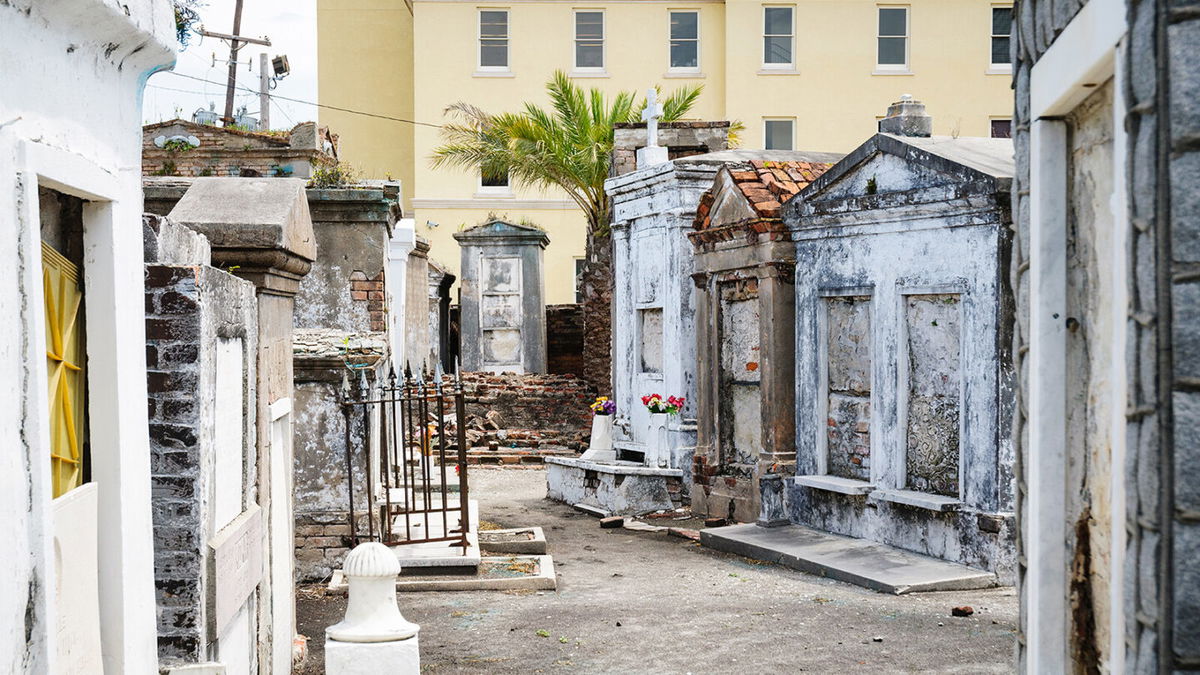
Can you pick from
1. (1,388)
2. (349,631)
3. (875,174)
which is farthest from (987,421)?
(1,388)

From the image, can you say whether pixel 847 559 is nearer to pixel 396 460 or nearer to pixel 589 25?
pixel 396 460

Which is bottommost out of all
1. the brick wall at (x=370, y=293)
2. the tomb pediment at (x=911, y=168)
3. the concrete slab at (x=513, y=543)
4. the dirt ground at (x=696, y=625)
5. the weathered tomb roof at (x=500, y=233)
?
the dirt ground at (x=696, y=625)

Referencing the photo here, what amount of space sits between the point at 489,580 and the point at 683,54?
2443cm

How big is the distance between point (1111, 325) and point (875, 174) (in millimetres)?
7760

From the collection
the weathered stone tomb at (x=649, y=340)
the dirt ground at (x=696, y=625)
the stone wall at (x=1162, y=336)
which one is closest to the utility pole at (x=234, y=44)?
the weathered stone tomb at (x=649, y=340)

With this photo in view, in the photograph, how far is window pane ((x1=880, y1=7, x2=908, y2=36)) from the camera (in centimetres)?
3178

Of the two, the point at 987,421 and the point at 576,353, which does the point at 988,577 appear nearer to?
the point at 987,421

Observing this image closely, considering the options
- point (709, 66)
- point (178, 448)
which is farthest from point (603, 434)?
point (709, 66)

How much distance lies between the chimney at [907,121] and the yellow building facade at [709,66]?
18857 millimetres

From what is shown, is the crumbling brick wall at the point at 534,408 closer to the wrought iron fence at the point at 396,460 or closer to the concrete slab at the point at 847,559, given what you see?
the wrought iron fence at the point at 396,460

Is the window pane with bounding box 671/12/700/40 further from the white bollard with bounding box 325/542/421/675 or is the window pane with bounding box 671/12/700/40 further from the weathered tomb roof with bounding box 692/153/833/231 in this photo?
the white bollard with bounding box 325/542/421/675

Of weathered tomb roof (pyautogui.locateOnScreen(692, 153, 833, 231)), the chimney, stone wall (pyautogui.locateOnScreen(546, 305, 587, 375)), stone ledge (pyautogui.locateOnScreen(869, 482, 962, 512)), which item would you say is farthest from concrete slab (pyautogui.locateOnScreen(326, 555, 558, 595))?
stone wall (pyautogui.locateOnScreen(546, 305, 587, 375))

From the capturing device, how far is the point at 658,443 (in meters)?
14.4

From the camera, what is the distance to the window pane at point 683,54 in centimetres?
3200
